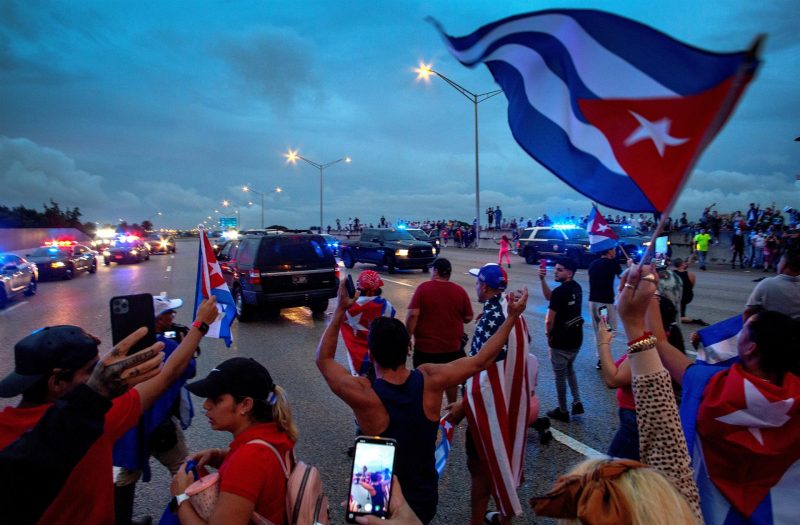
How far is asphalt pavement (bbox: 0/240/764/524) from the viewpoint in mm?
3746

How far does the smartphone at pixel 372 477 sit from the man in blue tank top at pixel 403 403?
0.46 metres

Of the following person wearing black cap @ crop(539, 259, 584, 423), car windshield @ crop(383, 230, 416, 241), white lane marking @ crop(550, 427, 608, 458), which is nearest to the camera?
white lane marking @ crop(550, 427, 608, 458)

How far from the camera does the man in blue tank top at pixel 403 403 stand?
225 centimetres

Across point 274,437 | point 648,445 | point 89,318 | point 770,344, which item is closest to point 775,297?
point 770,344

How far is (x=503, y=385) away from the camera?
3.23 m

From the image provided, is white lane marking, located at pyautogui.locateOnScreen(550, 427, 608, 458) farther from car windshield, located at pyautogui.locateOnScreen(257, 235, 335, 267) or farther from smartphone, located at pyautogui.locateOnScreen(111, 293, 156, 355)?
car windshield, located at pyautogui.locateOnScreen(257, 235, 335, 267)

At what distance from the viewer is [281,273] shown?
1036 cm

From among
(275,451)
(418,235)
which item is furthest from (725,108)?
(418,235)

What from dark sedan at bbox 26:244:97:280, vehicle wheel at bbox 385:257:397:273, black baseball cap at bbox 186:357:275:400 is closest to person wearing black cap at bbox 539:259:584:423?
black baseball cap at bbox 186:357:275:400

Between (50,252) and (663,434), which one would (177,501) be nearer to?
(663,434)

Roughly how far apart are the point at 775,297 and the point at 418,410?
153 inches

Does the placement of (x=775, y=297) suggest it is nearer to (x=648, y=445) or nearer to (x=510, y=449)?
(x=510, y=449)

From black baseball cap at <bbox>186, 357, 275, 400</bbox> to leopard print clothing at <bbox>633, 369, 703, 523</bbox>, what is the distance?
5.36 ft

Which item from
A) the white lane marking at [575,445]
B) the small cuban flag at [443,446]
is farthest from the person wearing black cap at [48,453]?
the white lane marking at [575,445]
